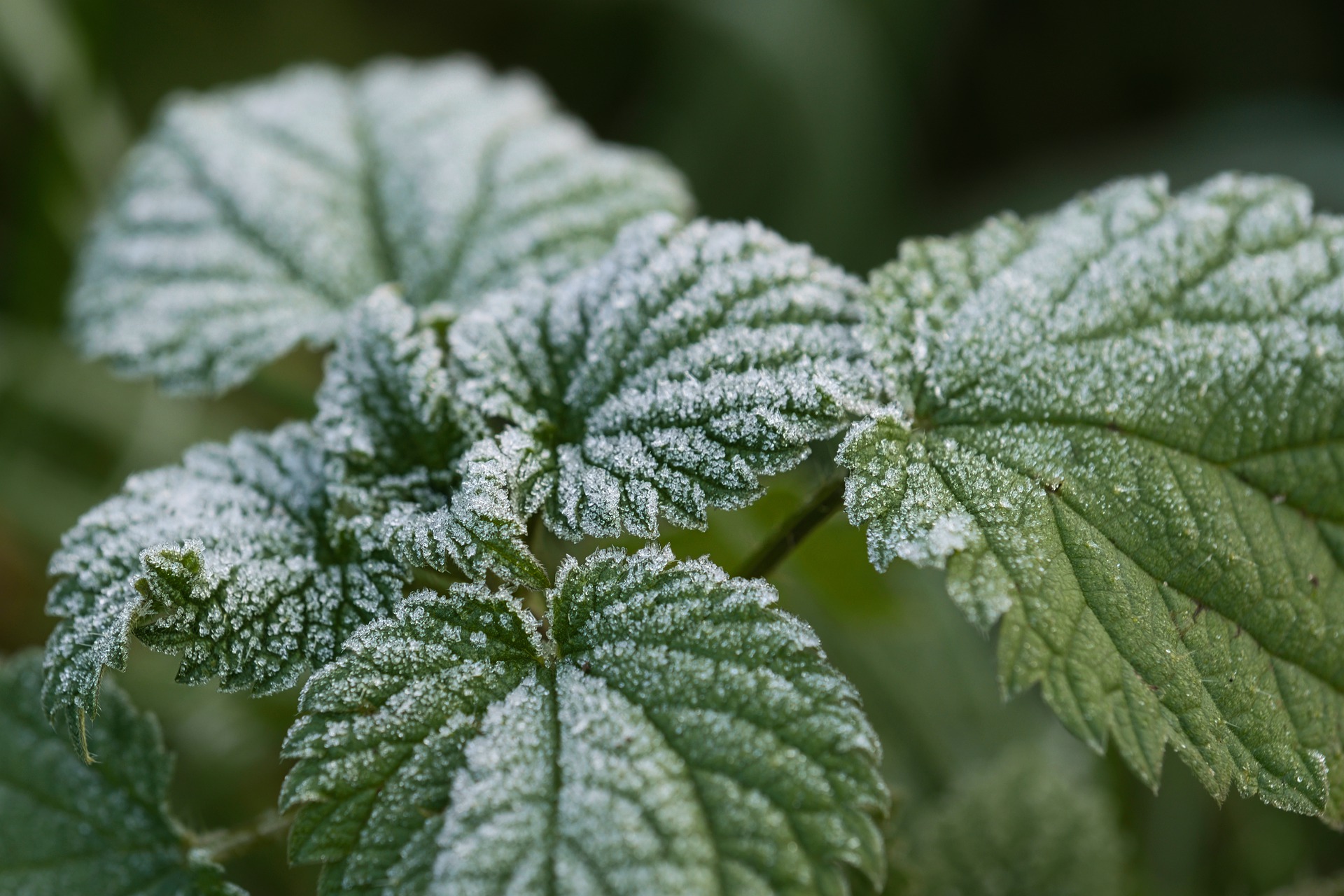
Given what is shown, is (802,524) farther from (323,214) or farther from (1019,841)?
(323,214)

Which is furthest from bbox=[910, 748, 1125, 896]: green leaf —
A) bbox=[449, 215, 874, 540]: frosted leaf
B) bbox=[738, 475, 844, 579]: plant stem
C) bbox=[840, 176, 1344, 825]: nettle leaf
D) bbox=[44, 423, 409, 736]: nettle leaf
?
bbox=[44, 423, 409, 736]: nettle leaf

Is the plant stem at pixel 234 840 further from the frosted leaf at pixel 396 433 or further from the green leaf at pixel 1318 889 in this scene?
the green leaf at pixel 1318 889

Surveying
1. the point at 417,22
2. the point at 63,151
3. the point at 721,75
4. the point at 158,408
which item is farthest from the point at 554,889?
the point at 417,22

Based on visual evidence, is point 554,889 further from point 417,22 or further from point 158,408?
point 417,22

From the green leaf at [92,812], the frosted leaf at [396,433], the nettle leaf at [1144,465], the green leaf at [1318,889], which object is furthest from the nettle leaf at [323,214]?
the green leaf at [1318,889]

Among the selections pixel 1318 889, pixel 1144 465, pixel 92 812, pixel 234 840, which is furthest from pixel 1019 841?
pixel 92 812

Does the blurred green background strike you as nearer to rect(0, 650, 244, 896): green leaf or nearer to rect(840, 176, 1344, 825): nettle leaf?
rect(0, 650, 244, 896): green leaf
